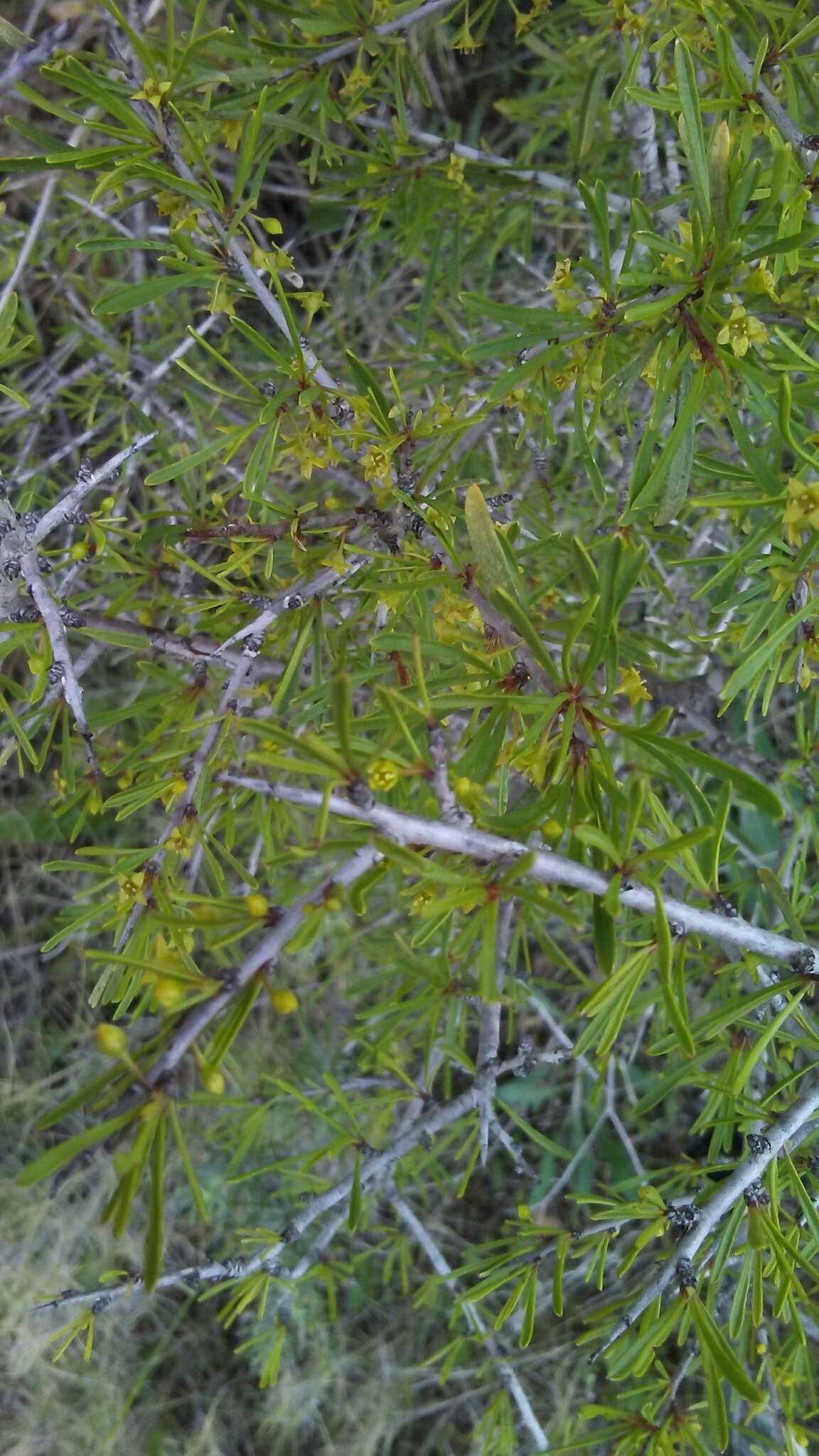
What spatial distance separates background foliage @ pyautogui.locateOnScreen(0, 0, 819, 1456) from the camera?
636 millimetres

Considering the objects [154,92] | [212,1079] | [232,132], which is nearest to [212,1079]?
[212,1079]

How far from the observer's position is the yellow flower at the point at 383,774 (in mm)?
599

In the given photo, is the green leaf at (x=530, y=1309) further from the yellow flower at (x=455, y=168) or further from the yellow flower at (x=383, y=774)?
the yellow flower at (x=455, y=168)

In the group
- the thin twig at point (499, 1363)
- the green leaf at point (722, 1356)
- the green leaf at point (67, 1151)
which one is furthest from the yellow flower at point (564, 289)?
the thin twig at point (499, 1363)

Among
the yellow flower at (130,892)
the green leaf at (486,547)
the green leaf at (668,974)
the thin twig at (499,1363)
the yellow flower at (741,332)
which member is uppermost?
the yellow flower at (741,332)

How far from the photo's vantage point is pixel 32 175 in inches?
59.2

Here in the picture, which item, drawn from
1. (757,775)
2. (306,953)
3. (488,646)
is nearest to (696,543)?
(757,775)

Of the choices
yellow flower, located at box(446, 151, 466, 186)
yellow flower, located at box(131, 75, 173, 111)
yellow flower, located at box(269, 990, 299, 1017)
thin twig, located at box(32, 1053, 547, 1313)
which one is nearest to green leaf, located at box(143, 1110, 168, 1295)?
yellow flower, located at box(269, 990, 299, 1017)

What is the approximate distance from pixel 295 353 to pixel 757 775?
1.00m

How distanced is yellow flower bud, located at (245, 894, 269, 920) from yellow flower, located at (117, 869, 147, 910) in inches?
16.0

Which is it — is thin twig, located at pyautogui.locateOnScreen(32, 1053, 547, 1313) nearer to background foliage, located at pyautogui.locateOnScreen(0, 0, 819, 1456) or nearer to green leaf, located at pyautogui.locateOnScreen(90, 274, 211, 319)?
background foliage, located at pyautogui.locateOnScreen(0, 0, 819, 1456)

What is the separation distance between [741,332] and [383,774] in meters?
0.42

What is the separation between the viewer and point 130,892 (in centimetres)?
92

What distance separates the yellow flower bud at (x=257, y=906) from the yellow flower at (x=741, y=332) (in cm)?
51
